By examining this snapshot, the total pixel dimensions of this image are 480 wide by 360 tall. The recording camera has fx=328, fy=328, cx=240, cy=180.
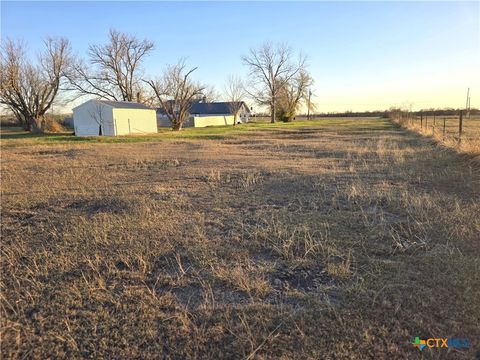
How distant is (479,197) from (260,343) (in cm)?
518

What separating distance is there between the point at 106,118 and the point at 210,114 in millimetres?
36620

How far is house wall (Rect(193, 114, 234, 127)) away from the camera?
166 ft

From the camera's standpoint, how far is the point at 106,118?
3081cm

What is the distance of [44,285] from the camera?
3.07 metres

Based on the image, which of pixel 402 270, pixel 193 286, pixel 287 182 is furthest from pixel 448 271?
pixel 287 182

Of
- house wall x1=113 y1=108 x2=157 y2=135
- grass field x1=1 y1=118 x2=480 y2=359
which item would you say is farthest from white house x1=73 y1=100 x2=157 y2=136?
grass field x1=1 y1=118 x2=480 y2=359

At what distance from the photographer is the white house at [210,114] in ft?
171

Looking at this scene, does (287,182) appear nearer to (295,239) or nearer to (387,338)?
(295,239)

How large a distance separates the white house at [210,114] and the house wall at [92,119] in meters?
19.8

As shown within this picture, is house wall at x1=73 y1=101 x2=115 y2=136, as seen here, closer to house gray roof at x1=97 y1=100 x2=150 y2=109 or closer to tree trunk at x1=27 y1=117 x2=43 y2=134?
house gray roof at x1=97 y1=100 x2=150 y2=109

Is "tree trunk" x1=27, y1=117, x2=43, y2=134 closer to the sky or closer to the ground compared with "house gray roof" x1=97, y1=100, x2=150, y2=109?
closer to the ground

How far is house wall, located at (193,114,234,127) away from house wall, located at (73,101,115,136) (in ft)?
65.1

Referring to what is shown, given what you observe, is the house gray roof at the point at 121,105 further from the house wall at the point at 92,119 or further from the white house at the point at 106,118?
the house wall at the point at 92,119

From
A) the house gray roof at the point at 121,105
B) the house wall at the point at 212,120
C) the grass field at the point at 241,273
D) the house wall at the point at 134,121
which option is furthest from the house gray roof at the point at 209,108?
the grass field at the point at 241,273
